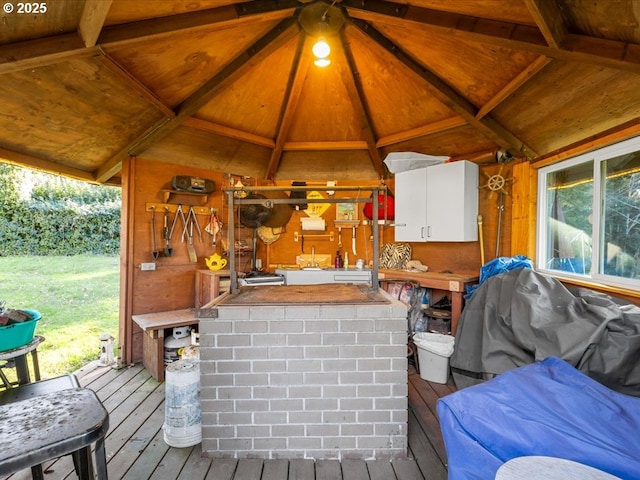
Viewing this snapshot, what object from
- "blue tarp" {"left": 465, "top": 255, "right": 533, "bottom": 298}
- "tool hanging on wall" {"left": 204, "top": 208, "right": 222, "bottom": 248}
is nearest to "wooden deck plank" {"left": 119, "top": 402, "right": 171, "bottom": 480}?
"tool hanging on wall" {"left": 204, "top": 208, "right": 222, "bottom": 248}

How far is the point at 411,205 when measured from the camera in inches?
142

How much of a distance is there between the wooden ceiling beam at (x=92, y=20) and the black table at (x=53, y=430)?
1684 millimetres

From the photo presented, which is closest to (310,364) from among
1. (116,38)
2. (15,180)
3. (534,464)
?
(534,464)

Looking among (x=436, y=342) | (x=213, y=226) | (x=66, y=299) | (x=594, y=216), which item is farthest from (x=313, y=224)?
(x=66, y=299)

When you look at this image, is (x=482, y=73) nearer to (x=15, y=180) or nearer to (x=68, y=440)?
(x=68, y=440)

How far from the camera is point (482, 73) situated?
7.66 ft

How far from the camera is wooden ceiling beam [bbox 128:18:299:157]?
7.22 feet

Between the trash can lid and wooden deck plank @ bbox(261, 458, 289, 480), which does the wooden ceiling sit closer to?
the trash can lid

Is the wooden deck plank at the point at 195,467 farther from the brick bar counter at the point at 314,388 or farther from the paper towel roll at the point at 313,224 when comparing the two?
the paper towel roll at the point at 313,224

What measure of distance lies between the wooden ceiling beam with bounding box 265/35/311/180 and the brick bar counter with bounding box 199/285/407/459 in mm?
1995

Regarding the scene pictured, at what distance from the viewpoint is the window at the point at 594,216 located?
2.08m

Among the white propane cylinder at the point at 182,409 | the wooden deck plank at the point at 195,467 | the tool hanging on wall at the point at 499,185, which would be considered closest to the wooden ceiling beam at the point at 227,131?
the white propane cylinder at the point at 182,409

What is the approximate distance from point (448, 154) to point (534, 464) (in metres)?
3.24

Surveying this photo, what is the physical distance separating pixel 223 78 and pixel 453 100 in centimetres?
189
